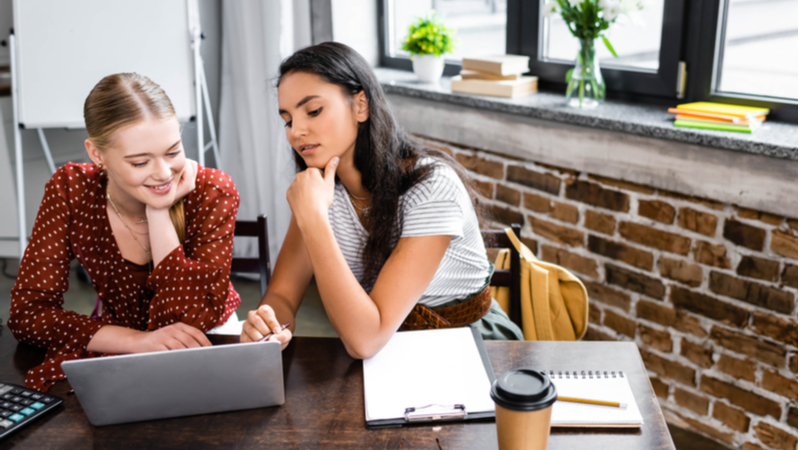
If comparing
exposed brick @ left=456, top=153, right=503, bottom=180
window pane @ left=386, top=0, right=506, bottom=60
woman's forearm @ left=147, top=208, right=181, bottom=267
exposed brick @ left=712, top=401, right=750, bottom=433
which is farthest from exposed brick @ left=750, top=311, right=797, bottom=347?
woman's forearm @ left=147, top=208, right=181, bottom=267

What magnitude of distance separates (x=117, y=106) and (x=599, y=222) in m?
1.40

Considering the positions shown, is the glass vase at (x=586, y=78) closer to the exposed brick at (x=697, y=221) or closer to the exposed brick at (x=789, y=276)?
the exposed brick at (x=697, y=221)

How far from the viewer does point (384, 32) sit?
115 inches

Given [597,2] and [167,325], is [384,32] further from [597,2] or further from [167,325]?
[167,325]

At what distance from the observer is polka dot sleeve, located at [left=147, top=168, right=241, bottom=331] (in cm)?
128

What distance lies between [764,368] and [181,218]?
1.51 metres

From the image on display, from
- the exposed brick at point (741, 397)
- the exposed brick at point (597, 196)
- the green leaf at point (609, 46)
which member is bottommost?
the exposed brick at point (741, 397)

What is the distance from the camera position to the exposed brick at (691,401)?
191 centimetres

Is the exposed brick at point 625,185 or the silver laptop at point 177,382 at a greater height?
the exposed brick at point 625,185

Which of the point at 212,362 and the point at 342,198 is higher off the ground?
the point at 342,198

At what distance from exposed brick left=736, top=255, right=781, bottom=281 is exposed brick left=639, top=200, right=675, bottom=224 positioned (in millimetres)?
215

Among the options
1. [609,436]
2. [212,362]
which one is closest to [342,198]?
[212,362]

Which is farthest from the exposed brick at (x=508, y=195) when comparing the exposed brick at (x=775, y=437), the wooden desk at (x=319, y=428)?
the wooden desk at (x=319, y=428)

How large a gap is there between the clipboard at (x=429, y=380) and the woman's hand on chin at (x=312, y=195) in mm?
269
